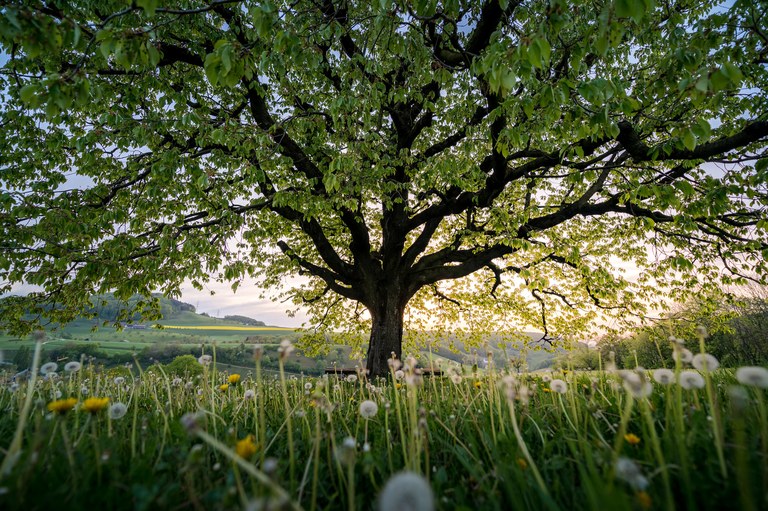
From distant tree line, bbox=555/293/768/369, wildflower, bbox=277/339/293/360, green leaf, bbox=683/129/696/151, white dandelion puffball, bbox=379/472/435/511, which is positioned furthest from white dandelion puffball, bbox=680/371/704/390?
distant tree line, bbox=555/293/768/369

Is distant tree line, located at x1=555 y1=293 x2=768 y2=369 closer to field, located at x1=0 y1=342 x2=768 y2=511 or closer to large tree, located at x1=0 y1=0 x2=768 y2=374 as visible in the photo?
large tree, located at x1=0 y1=0 x2=768 y2=374

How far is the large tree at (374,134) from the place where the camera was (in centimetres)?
320

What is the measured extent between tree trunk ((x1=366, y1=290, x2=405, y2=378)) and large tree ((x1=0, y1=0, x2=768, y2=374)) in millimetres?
68

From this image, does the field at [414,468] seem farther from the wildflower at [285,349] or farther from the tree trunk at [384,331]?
the tree trunk at [384,331]

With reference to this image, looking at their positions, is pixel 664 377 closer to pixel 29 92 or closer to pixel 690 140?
pixel 690 140

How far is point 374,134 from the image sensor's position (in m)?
6.34

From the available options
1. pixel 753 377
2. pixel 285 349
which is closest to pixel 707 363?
pixel 753 377

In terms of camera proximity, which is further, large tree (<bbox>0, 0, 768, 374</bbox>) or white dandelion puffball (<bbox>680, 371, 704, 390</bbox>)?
large tree (<bbox>0, 0, 768, 374</bbox>)

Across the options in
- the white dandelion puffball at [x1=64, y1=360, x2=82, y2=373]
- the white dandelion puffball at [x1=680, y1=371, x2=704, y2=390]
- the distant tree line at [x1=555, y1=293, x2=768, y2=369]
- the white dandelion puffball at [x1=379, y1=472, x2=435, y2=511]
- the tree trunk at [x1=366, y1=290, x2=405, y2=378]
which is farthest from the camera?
the distant tree line at [x1=555, y1=293, x2=768, y2=369]

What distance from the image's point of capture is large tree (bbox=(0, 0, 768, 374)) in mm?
3199

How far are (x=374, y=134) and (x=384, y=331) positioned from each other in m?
5.45

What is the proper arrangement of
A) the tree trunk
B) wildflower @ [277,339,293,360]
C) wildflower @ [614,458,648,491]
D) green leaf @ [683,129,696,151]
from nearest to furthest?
wildflower @ [614,458,648,491] < wildflower @ [277,339,293,360] < green leaf @ [683,129,696,151] < the tree trunk

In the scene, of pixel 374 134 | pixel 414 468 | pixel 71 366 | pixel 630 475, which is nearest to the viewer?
pixel 630 475

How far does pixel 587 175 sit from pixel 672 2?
13.7ft
